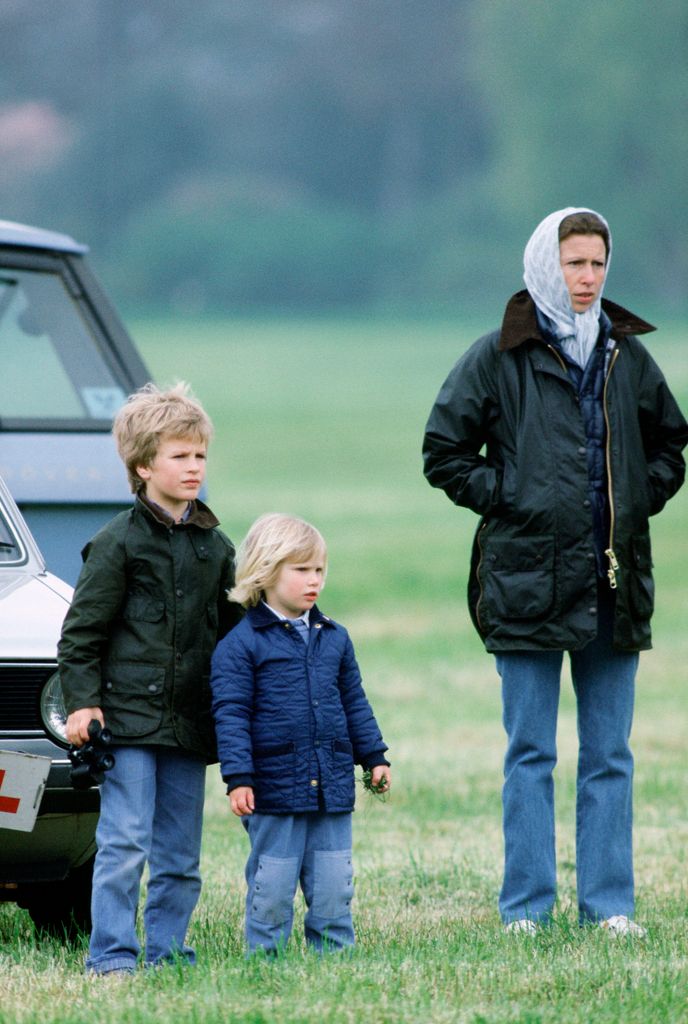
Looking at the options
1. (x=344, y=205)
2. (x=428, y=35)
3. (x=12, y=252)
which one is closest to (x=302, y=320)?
(x=344, y=205)

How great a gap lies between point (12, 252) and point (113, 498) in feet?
4.68

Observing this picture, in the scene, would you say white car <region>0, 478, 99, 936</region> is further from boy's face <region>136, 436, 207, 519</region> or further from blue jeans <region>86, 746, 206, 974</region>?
boy's face <region>136, 436, 207, 519</region>

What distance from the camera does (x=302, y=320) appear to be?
64.7 m

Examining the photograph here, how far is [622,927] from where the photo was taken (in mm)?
5102

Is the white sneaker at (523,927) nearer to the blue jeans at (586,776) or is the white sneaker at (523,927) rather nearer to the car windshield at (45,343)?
the blue jeans at (586,776)

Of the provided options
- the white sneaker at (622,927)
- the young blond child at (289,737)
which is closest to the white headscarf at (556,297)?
the young blond child at (289,737)

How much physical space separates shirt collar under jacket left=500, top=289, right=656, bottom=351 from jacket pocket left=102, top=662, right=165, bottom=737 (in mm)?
1315

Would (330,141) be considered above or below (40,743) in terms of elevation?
above

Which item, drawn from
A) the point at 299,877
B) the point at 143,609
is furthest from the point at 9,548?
the point at 299,877

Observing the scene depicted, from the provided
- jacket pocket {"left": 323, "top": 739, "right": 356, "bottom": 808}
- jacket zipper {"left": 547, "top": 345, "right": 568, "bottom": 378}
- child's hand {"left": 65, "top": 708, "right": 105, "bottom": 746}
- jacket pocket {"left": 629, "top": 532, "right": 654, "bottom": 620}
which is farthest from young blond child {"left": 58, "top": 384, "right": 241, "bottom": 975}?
jacket pocket {"left": 629, "top": 532, "right": 654, "bottom": 620}

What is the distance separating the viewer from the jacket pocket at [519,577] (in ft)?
16.6

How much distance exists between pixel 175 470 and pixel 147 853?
94cm

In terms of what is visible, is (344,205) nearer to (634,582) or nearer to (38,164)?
(38,164)

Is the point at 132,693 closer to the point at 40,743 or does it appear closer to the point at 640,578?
Result: the point at 40,743
